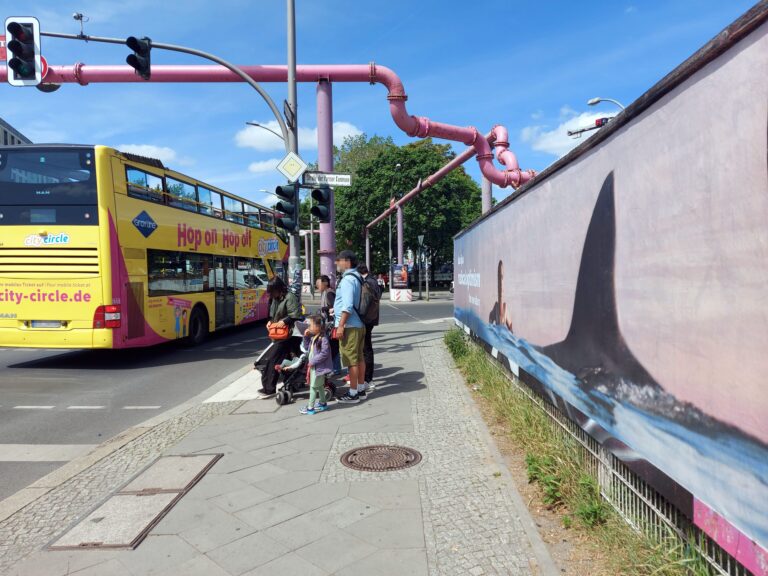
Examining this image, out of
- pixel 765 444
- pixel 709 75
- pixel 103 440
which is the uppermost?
pixel 709 75

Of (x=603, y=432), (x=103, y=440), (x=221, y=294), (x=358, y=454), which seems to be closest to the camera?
(x=603, y=432)

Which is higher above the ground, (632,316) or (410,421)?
(632,316)

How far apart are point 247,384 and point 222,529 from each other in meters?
4.89

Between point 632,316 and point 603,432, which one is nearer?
point 632,316

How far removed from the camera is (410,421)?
19.0 feet

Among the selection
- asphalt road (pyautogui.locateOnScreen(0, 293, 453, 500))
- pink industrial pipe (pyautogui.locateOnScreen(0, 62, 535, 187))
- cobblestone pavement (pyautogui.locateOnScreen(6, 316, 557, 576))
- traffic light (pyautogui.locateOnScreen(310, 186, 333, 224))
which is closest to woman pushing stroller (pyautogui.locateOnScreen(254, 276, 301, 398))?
asphalt road (pyautogui.locateOnScreen(0, 293, 453, 500))

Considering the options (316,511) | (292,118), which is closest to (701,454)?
(316,511)

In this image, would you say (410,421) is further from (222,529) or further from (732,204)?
(732,204)

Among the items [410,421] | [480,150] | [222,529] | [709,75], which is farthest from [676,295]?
[480,150]

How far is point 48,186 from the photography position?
30.8 ft

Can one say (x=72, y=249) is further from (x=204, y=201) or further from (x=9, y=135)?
(x=9, y=135)

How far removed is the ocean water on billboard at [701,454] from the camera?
196 centimetres

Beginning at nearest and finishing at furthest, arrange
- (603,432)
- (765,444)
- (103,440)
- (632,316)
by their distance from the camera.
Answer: (765,444)
(632,316)
(603,432)
(103,440)

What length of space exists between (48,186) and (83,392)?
384 cm
